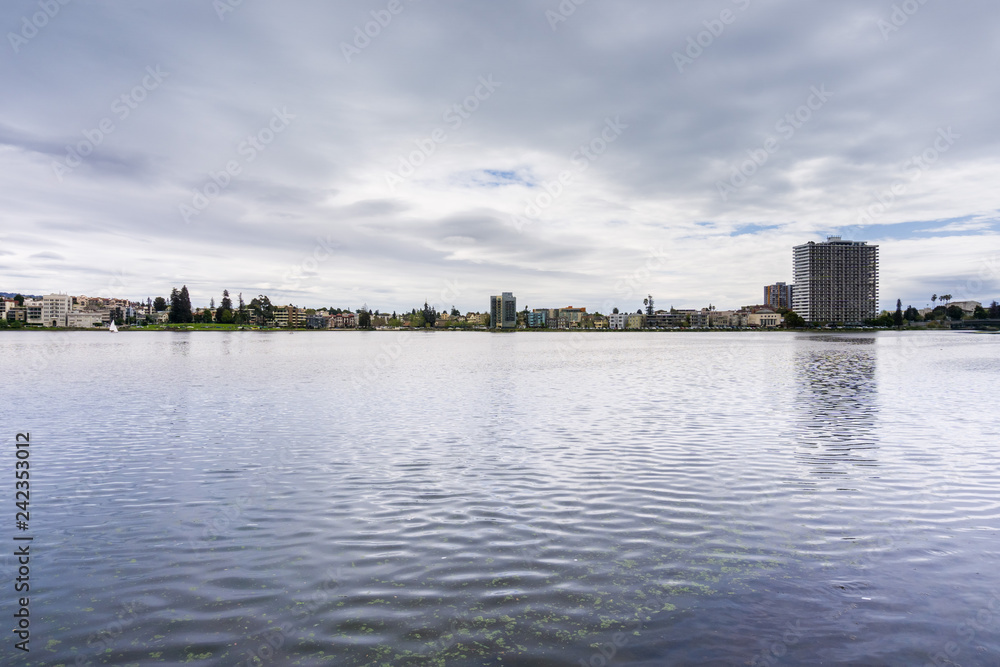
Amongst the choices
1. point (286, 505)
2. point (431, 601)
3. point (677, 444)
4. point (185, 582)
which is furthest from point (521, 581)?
point (677, 444)

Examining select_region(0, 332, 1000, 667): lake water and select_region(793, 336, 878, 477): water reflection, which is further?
select_region(793, 336, 878, 477): water reflection

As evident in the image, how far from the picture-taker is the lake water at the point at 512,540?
8.88m

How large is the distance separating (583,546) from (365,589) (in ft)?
16.0

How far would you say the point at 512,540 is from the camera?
43.2 feet

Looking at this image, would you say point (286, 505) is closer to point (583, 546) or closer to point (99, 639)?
point (99, 639)

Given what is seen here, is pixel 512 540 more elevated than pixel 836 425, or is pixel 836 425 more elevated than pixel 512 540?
pixel 512 540

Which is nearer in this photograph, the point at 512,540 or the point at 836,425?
the point at 512,540

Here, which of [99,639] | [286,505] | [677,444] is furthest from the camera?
[677,444]

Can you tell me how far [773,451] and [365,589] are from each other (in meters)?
18.4

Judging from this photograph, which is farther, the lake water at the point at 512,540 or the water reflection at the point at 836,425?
the water reflection at the point at 836,425

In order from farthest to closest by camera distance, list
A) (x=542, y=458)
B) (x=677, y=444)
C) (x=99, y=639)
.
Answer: (x=677, y=444) < (x=542, y=458) < (x=99, y=639)

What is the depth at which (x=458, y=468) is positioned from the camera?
20.5 metres

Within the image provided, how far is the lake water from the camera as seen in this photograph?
8.88 m

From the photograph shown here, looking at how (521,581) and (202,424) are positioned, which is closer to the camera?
(521,581)
